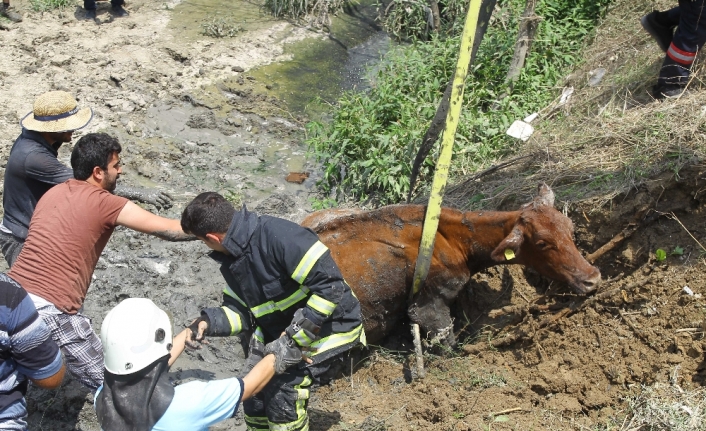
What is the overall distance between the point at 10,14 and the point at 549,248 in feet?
34.0

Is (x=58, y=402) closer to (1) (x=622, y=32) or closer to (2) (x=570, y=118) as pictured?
(2) (x=570, y=118)

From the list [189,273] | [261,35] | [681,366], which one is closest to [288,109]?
[261,35]

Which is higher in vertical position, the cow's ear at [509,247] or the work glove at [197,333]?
the cow's ear at [509,247]

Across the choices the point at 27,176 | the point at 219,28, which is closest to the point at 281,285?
the point at 27,176

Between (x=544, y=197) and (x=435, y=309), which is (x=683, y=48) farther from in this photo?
(x=435, y=309)

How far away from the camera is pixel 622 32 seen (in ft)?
32.7

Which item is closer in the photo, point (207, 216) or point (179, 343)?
point (207, 216)

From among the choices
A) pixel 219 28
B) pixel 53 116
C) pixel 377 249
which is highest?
pixel 53 116

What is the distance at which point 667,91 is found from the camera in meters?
7.50

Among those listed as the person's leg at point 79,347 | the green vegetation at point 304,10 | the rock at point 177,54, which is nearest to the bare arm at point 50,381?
the person's leg at point 79,347

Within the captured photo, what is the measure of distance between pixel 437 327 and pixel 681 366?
1.89m

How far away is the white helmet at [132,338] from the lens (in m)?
3.18

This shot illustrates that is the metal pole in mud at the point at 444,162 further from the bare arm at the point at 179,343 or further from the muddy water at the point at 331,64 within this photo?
the muddy water at the point at 331,64

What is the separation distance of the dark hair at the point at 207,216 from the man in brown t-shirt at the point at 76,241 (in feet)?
2.25
